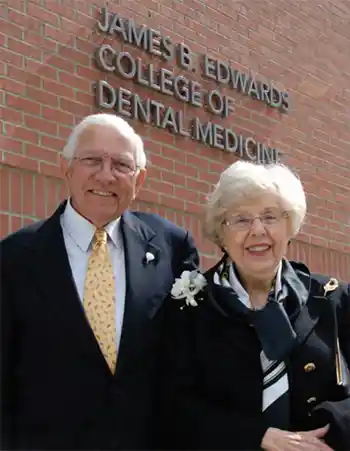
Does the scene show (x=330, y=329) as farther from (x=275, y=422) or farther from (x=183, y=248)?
(x=183, y=248)

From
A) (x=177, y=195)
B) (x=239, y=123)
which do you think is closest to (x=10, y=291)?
(x=177, y=195)

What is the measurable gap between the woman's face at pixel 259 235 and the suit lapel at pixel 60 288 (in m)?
0.58

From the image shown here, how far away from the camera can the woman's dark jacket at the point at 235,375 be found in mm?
2822

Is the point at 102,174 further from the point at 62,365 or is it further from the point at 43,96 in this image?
the point at 43,96

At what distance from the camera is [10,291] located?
296cm

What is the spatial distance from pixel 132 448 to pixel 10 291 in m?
0.69

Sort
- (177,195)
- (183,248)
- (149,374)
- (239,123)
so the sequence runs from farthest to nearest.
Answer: (239,123), (177,195), (183,248), (149,374)

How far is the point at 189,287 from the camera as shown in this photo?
3057mm

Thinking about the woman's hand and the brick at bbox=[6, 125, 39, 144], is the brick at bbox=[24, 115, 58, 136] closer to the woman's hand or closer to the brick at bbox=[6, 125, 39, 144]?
the brick at bbox=[6, 125, 39, 144]

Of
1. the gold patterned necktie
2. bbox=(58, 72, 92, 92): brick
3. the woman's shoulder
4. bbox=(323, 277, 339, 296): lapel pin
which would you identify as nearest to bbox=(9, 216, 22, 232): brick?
bbox=(58, 72, 92, 92): brick

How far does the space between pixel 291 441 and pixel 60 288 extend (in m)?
Result: 0.94

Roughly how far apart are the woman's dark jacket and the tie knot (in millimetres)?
388

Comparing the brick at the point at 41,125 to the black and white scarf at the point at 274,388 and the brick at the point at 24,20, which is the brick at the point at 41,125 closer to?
the brick at the point at 24,20

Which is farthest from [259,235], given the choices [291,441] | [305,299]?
[291,441]
